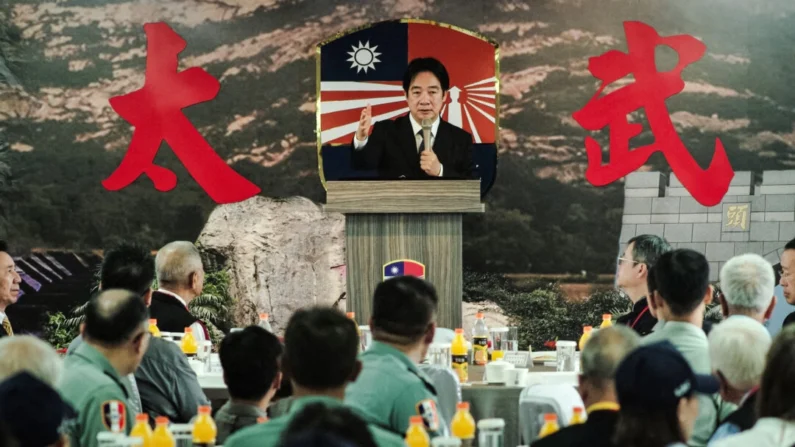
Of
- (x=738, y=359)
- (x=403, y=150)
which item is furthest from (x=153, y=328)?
(x=403, y=150)

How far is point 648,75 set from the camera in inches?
295

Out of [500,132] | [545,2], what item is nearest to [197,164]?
[500,132]

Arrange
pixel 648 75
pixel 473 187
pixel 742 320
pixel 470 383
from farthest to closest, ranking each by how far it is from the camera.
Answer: pixel 648 75, pixel 473 187, pixel 470 383, pixel 742 320

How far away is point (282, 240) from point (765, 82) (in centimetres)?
358

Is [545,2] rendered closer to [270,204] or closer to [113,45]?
[270,204]

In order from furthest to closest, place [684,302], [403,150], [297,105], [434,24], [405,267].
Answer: [297,105] < [434,24] < [403,150] < [405,267] < [684,302]

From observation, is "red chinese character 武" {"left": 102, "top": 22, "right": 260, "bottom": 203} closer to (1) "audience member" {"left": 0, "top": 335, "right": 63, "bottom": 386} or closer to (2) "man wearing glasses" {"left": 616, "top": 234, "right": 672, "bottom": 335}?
(2) "man wearing glasses" {"left": 616, "top": 234, "right": 672, "bottom": 335}

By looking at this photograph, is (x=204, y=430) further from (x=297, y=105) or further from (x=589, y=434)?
(x=297, y=105)

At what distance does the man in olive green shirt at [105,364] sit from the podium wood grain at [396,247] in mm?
2022

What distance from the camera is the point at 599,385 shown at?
8.21 feet

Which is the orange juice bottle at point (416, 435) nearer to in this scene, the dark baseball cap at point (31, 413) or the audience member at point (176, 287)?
the dark baseball cap at point (31, 413)

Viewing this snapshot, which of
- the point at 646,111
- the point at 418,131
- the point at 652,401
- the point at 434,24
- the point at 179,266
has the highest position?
the point at 434,24

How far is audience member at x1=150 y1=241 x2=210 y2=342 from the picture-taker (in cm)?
471

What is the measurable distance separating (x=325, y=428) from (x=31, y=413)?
829mm
